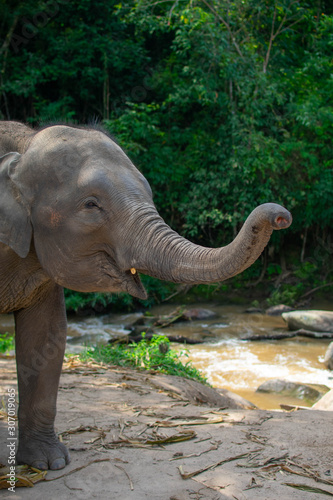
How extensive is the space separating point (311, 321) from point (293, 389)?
11.7 ft

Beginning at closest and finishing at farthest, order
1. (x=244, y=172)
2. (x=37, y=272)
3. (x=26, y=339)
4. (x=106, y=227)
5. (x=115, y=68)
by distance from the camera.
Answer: (x=106, y=227), (x=37, y=272), (x=26, y=339), (x=244, y=172), (x=115, y=68)

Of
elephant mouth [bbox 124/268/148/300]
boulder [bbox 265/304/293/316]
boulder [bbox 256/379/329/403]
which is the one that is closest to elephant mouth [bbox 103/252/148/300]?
elephant mouth [bbox 124/268/148/300]

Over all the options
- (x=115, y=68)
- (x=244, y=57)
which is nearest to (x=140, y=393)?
(x=244, y=57)

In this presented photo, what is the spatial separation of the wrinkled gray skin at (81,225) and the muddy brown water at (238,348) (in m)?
4.52

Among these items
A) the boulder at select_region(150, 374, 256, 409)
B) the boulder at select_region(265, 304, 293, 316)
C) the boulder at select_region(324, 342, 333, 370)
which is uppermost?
the boulder at select_region(150, 374, 256, 409)

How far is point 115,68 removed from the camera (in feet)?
46.2

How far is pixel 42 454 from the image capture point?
313 cm

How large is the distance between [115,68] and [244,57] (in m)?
3.35

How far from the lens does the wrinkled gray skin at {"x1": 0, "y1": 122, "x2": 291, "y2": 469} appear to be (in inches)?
94.0

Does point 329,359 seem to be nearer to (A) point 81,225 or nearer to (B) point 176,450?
(B) point 176,450

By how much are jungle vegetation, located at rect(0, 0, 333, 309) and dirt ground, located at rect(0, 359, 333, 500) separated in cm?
720

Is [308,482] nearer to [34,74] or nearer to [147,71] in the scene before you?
[34,74]

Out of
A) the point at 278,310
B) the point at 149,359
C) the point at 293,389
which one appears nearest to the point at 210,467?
the point at 149,359

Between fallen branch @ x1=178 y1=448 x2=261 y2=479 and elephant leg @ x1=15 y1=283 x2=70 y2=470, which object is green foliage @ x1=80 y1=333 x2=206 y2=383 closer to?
fallen branch @ x1=178 y1=448 x2=261 y2=479
